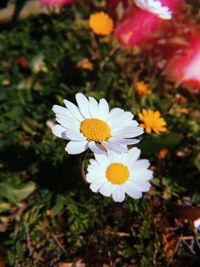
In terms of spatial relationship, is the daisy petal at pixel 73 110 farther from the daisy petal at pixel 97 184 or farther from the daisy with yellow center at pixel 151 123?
the daisy with yellow center at pixel 151 123

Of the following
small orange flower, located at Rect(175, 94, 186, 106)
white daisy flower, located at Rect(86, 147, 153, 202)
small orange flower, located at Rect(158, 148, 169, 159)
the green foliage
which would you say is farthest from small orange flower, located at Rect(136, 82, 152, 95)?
white daisy flower, located at Rect(86, 147, 153, 202)

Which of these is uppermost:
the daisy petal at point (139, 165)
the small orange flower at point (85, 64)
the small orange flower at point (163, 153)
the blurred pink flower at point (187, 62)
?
the blurred pink flower at point (187, 62)

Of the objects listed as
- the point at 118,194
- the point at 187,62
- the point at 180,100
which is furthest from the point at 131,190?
the point at 187,62

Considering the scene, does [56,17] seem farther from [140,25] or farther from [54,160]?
[54,160]

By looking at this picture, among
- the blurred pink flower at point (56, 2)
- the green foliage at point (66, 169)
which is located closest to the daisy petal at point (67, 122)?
the green foliage at point (66, 169)

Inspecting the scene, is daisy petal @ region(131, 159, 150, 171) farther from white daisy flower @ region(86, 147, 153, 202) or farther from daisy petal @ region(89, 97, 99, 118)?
daisy petal @ region(89, 97, 99, 118)

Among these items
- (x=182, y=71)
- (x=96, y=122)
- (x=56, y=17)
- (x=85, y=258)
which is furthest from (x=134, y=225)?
(x=56, y=17)
